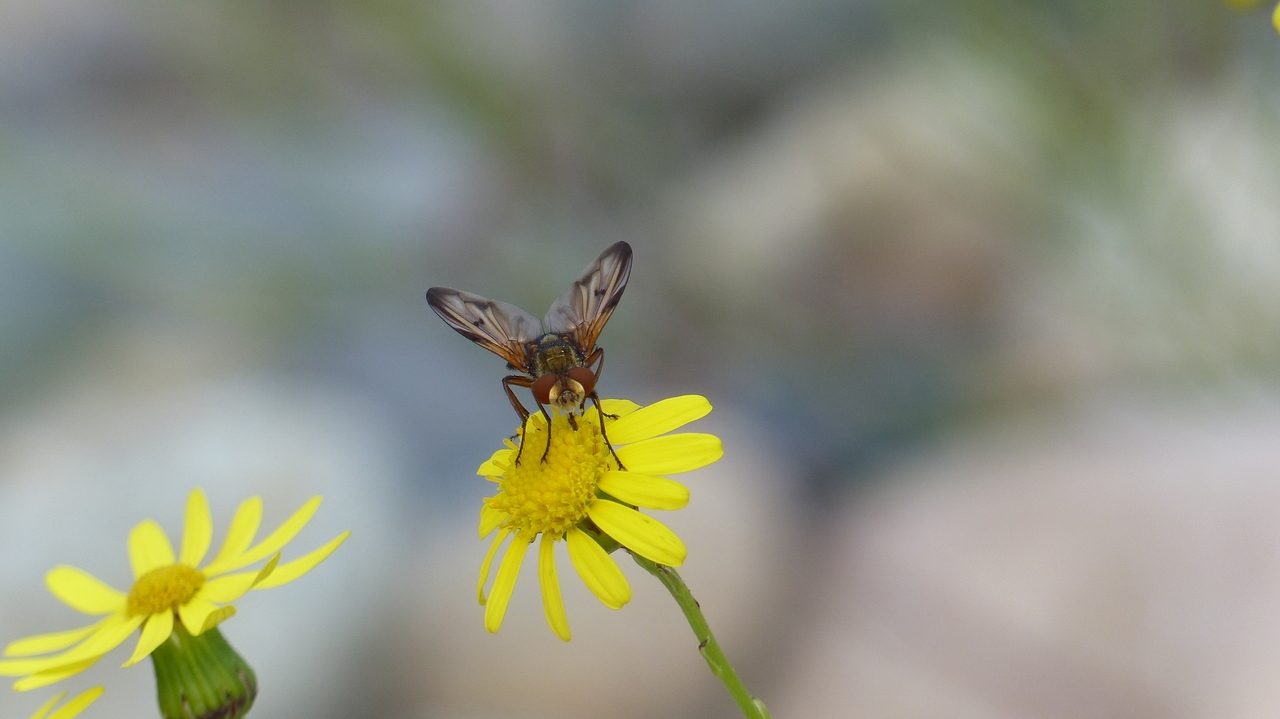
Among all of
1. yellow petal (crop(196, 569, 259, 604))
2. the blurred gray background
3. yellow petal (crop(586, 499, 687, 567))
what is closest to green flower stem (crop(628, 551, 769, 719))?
yellow petal (crop(586, 499, 687, 567))

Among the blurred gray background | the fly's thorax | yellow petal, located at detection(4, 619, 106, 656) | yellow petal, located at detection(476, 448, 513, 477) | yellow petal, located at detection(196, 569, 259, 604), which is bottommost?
yellow petal, located at detection(4, 619, 106, 656)

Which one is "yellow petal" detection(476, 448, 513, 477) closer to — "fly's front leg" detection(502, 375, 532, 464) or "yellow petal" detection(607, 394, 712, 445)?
"fly's front leg" detection(502, 375, 532, 464)

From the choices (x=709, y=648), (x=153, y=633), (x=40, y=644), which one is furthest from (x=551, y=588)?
(x=40, y=644)

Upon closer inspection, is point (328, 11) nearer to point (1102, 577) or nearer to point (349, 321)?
point (349, 321)

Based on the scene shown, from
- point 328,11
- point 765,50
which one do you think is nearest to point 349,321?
point 328,11

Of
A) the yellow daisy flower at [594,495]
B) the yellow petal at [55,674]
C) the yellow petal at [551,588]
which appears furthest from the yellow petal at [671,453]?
the yellow petal at [55,674]

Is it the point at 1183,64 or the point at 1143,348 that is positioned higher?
the point at 1183,64

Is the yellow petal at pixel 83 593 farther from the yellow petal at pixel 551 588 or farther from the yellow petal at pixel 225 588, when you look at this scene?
the yellow petal at pixel 551 588
